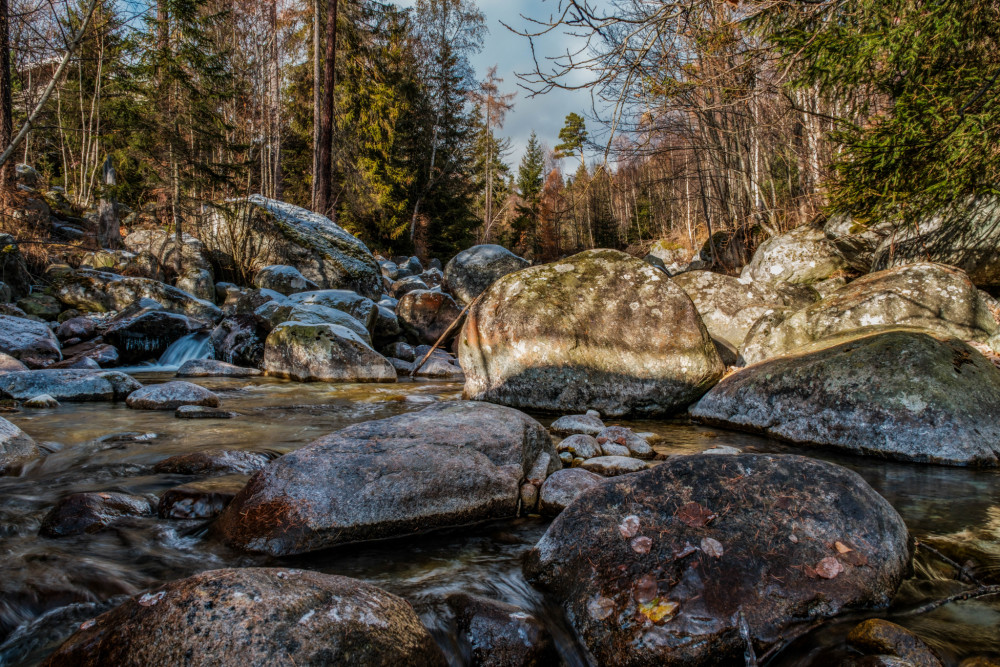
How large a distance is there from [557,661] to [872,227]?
10536 millimetres

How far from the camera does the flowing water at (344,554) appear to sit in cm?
182

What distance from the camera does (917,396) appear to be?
406 centimetres

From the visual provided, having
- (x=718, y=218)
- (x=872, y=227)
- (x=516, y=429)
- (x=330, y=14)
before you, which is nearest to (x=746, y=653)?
(x=516, y=429)

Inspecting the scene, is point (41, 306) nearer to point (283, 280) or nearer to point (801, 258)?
point (283, 280)

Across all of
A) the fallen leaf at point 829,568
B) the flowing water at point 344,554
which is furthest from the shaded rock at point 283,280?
the fallen leaf at point 829,568

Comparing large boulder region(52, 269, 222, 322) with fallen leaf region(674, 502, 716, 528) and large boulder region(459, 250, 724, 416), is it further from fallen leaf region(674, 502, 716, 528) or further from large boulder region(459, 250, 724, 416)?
fallen leaf region(674, 502, 716, 528)

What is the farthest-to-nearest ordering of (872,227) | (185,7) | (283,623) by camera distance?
1. (185,7)
2. (872,227)
3. (283,623)

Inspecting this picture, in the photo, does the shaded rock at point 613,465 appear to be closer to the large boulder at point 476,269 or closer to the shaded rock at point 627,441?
the shaded rock at point 627,441

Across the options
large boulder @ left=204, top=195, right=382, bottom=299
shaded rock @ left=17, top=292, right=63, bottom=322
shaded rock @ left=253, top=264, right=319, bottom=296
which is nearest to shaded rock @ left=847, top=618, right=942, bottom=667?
shaded rock @ left=253, top=264, right=319, bottom=296

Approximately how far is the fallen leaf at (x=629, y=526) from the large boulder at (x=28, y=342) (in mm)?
8790

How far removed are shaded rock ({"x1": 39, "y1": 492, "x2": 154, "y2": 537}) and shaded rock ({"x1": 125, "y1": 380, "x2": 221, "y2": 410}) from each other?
10.1 ft

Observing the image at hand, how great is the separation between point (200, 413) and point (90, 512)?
2822 millimetres

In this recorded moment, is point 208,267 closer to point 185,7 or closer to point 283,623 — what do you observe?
point 185,7

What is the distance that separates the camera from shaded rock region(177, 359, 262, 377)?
8250 millimetres
